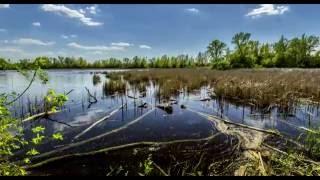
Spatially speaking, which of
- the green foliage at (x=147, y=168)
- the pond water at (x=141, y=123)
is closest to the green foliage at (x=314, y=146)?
the pond water at (x=141, y=123)

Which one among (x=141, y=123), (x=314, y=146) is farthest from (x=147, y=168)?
(x=141, y=123)

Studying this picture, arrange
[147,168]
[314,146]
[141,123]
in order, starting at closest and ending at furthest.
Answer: [147,168] → [314,146] → [141,123]

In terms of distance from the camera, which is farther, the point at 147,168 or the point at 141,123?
the point at 141,123

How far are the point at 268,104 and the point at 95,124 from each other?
8.08 m

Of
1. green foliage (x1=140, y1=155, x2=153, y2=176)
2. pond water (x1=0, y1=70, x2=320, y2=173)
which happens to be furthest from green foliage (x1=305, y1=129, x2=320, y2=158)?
green foliage (x1=140, y1=155, x2=153, y2=176)

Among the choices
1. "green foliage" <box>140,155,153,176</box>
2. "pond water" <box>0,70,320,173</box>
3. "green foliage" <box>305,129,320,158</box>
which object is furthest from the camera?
"pond water" <box>0,70,320,173</box>

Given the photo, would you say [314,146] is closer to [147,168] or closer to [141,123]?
[147,168]

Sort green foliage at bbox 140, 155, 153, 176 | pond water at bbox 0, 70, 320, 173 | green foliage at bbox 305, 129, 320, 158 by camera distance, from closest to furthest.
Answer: green foliage at bbox 140, 155, 153, 176 → green foliage at bbox 305, 129, 320, 158 → pond water at bbox 0, 70, 320, 173

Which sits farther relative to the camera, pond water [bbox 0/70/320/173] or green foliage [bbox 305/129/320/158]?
pond water [bbox 0/70/320/173]

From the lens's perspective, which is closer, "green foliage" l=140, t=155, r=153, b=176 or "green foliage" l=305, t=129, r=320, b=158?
"green foliage" l=140, t=155, r=153, b=176

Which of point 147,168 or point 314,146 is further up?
point 147,168

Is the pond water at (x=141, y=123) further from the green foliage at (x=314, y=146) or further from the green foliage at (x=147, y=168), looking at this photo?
the green foliage at (x=147, y=168)

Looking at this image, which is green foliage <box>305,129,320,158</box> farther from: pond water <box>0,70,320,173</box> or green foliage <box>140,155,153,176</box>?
green foliage <box>140,155,153,176</box>
